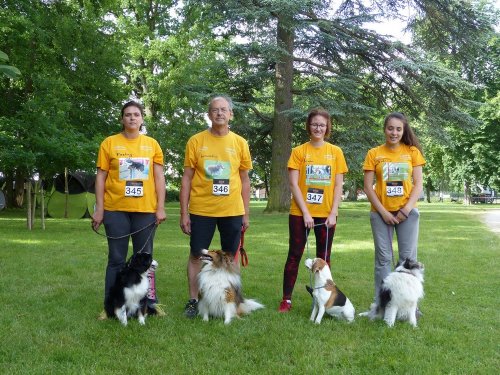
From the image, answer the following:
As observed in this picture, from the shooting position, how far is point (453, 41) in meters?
18.6

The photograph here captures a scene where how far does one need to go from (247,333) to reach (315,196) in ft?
4.75

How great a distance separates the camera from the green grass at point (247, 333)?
11.4ft

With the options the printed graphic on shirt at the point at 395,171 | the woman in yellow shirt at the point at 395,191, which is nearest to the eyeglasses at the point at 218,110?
the woman in yellow shirt at the point at 395,191

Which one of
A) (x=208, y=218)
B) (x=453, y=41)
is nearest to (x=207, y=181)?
(x=208, y=218)

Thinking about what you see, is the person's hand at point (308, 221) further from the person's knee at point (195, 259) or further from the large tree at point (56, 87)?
the large tree at point (56, 87)

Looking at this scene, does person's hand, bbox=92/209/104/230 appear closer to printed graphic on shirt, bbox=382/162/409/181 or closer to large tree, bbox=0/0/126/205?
printed graphic on shirt, bbox=382/162/409/181

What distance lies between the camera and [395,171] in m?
4.75

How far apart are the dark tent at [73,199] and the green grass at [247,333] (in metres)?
10.7

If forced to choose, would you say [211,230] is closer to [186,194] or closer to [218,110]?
[186,194]

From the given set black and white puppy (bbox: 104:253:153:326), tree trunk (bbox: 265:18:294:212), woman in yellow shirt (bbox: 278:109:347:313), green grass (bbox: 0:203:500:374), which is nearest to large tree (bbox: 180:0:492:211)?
tree trunk (bbox: 265:18:294:212)

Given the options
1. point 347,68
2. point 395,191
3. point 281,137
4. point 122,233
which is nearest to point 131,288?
point 122,233

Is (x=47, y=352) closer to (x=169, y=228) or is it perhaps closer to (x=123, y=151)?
(x=123, y=151)

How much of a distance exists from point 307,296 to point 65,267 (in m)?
3.73

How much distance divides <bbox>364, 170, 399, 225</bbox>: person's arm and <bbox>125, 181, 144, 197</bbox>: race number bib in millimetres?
2113
